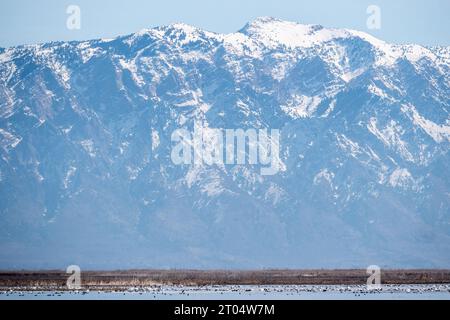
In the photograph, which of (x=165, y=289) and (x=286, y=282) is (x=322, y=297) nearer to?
(x=165, y=289)

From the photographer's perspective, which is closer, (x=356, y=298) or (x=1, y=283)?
(x=356, y=298)
